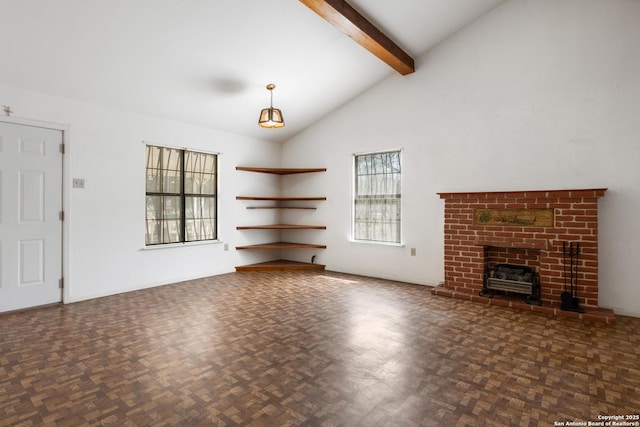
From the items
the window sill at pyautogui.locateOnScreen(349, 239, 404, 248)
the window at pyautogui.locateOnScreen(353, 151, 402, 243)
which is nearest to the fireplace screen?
the window sill at pyautogui.locateOnScreen(349, 239, 404, 248)

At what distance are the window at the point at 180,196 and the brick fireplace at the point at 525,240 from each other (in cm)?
385

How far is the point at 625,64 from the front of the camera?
373 centimetres

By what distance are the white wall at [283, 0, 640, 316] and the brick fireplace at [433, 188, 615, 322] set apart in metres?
0.24

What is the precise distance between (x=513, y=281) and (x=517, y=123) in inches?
79.3

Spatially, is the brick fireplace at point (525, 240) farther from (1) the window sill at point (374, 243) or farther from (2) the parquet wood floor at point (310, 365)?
(1) the window sill at point (374, 243)

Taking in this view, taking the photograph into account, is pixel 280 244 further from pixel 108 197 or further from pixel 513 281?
pixel 513 281

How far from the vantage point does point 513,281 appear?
4.15m

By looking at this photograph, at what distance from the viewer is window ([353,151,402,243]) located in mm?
5496

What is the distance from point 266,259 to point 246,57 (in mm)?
3878

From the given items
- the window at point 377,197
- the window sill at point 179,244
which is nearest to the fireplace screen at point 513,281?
the window at point 377,197

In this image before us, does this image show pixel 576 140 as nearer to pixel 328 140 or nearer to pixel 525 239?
pixel 525 239

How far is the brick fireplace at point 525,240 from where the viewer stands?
3797 mm

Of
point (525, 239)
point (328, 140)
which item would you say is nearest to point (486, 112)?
point (525, 239)

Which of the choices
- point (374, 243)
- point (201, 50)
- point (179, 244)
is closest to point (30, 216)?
point (179, 244)
